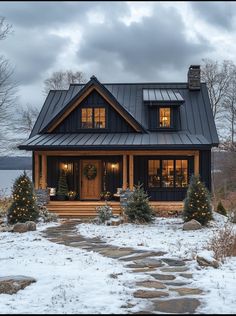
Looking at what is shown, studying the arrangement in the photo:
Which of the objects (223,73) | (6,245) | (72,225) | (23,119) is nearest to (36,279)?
(6,245)

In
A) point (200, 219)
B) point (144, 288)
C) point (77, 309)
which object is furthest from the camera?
point (200, 219)

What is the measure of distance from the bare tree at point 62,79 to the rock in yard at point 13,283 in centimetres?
3294

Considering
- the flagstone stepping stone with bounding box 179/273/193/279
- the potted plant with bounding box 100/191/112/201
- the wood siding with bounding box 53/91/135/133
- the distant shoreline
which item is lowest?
the flagstone stepping stone with bounding box 179/273/193/279

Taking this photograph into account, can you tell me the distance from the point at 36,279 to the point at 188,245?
480cm

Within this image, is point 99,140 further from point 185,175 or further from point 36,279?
point 36,279

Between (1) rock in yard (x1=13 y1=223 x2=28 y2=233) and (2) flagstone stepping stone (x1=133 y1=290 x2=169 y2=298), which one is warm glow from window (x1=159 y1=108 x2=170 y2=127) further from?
(2) flagstone stepping stone (x1=133 y1=290 x2=169 y2=298)

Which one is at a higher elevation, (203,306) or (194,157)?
(194,157)

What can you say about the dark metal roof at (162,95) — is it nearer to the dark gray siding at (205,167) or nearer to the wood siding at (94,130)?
the wood siding at (94,130)

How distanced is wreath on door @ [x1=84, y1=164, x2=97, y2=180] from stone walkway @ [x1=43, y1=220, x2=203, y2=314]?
845 cm

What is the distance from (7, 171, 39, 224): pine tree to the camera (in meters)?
15.9

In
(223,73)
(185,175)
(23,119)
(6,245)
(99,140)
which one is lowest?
(6,245)

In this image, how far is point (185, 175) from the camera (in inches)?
822

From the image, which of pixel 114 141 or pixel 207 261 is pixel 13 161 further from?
pixel 207 261

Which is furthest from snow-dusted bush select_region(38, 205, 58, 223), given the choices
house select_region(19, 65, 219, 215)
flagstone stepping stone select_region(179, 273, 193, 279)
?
flagstone stepping stone select_region(179, 273, 193, 279)
